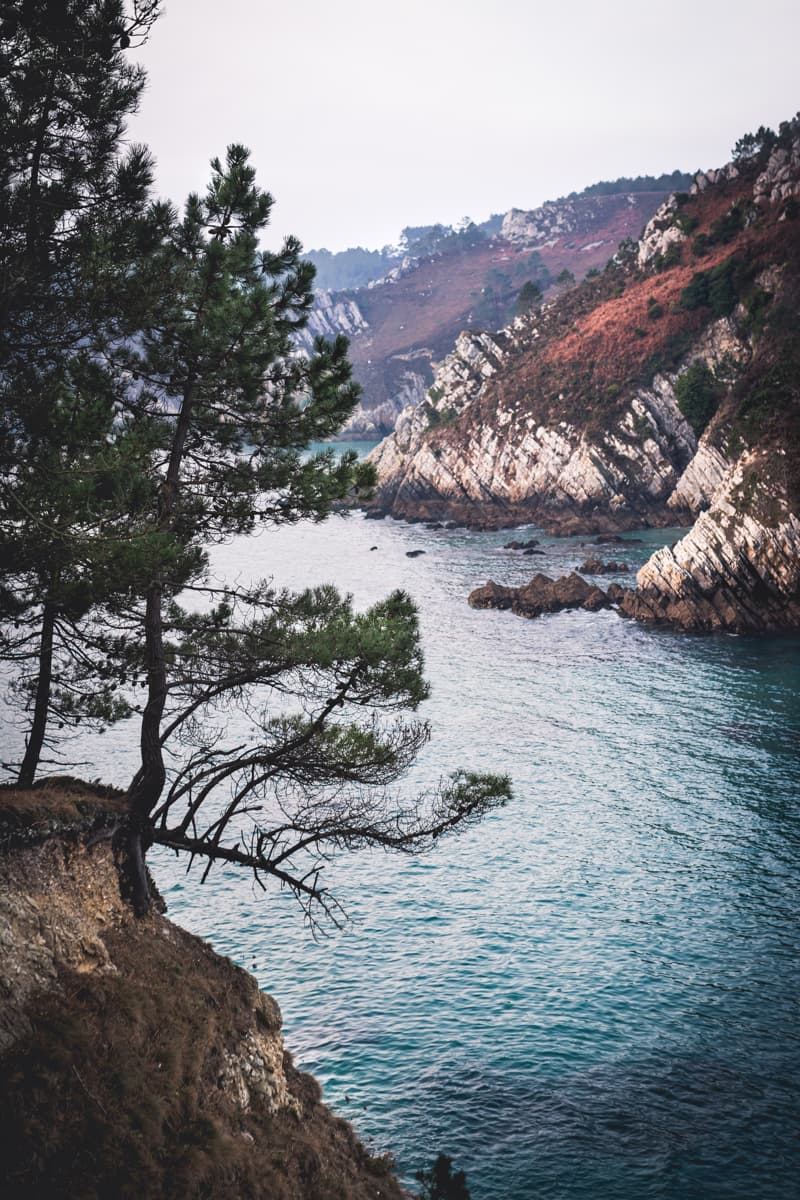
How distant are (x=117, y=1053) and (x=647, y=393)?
10755 cm

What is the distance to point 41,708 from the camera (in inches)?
733

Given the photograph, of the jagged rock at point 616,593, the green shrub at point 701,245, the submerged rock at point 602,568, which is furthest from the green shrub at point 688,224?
the jagged rock at point 616,593

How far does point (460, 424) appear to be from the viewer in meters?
132

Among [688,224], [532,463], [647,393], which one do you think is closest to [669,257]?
[688,224]

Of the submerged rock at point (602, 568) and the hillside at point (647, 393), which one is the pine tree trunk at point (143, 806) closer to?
A: the hillside at point (647, 393)

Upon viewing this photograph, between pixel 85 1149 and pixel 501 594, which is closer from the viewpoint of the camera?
pixel 85 1149

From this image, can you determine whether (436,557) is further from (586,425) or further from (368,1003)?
(368,1003)

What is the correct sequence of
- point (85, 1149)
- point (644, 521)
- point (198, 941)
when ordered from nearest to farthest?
1. point (85, 1149)
2. point (198, 941)
3. point (644, 521)

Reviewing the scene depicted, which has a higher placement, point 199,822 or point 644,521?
point 644,521

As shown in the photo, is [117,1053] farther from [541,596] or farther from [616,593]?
[616,593]

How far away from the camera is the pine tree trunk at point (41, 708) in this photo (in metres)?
18.2

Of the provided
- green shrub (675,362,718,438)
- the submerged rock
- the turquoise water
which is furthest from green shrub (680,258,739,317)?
the turquoise water

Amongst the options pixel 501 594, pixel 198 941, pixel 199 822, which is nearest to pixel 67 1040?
pixel 198 941

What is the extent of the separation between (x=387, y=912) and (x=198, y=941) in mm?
13960
